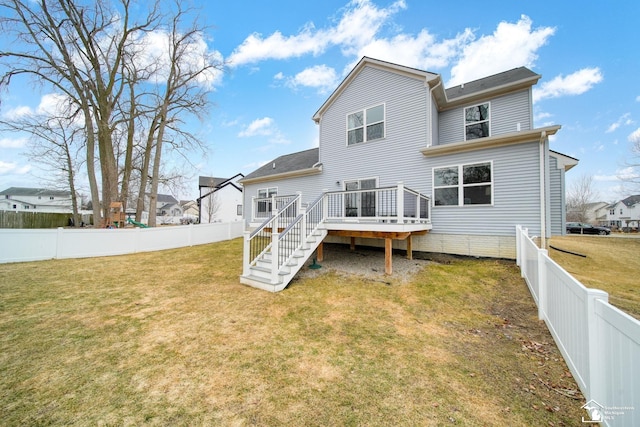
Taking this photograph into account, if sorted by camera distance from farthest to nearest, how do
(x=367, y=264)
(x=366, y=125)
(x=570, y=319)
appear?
(x=366, y=125) → (x=367, y=264) → (x=570, y=319)

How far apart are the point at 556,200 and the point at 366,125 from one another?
23.0ft

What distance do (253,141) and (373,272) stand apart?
17436 mm

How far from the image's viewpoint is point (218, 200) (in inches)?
1152

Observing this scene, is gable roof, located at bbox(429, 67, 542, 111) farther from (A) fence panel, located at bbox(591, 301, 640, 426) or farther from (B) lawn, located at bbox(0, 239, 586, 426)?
(A) fence panel, located at bbox(591, 301, 640, 426)

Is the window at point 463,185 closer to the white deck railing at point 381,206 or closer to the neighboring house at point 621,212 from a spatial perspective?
the white deck railing at point 381,206

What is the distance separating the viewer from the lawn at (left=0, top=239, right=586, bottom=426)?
2389mm

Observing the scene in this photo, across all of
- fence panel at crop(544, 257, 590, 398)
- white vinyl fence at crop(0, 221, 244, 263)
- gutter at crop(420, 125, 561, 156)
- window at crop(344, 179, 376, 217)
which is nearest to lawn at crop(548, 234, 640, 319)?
fence panel at crop(544, 257, 590, 398)

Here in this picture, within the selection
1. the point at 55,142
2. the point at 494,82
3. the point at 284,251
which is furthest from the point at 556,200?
the point at 55,142

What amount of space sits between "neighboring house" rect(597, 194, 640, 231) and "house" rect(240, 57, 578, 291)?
49.3 m

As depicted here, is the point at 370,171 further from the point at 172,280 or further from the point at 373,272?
the point at 172,280

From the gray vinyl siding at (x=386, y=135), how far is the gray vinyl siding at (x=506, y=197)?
136 centimetres

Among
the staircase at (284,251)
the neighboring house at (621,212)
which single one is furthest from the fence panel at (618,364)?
the neighboring house at (621,212)

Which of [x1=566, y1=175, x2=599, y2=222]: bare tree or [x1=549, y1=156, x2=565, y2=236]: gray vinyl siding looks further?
[x1=566, y1=175, x2=599, y2=222]: bare tree

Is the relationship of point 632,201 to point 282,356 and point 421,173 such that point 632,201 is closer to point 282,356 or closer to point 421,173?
point 421,173
